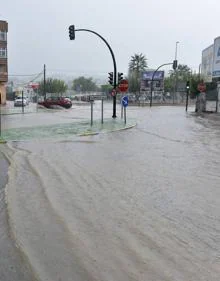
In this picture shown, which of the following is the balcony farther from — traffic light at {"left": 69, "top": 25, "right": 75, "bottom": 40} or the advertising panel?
traffic light at {"left": 69, "top": 25, "right": 75, "bottom": 40}

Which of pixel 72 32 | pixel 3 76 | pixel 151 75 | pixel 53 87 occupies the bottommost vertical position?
pixel 53 87

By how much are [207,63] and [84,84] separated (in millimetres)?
143005

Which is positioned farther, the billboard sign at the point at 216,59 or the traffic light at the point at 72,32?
the billboard sign at the point at 216,59

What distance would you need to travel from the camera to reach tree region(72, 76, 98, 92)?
185 metres

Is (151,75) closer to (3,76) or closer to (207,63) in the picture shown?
(3,76)

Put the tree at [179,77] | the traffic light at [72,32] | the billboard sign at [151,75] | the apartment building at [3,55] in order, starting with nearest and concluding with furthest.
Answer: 1. the traffic light at [72,32]
2. the apartment building at [3,55]
3. the billboard sign at [151,75]
4. the tree at [179,77]

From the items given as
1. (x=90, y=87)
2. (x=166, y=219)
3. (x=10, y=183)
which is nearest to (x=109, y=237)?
(x=166, y=219)

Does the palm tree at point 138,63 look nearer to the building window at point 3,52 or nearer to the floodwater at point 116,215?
the building window at point 3,52

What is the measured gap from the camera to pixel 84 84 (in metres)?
188

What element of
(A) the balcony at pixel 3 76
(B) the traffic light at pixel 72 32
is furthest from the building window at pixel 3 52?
(B) the traffic light at pixel 72 32

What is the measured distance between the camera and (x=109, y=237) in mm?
5922

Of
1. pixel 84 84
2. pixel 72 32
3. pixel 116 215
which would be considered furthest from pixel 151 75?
pixel 84 84

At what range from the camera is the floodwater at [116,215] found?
4910 mm

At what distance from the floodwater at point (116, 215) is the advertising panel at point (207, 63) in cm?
3375
